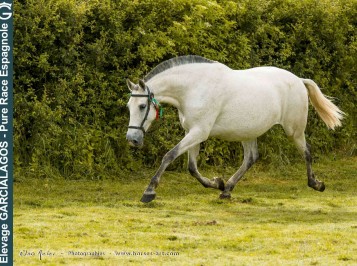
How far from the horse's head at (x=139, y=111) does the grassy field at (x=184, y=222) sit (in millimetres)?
793

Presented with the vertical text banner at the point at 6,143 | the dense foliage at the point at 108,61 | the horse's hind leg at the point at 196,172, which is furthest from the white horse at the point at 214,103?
the dense foliage at the point at 108,61

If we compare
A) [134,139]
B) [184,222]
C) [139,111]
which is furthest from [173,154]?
[184,222]

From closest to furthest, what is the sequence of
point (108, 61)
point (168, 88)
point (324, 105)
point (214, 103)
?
point (168, 88) < point (214, 103) < point (324, 105) < point (108, 61)

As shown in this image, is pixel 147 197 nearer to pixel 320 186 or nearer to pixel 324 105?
pixel 320 186

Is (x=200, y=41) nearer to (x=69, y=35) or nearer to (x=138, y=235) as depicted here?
(x=69, y=35)

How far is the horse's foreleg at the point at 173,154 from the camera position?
1163 centimetres

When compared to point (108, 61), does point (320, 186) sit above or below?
below

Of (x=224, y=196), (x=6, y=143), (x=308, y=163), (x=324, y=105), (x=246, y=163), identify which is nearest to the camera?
(x=6, y=143)

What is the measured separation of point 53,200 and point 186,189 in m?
2.08

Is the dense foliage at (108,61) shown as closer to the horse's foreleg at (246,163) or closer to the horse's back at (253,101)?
the horse's foreleg at (246,163)

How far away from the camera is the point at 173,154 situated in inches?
460

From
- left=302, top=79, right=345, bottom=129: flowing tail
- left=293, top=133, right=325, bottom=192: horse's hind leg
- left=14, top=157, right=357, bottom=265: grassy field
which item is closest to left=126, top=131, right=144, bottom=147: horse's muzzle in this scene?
left=14, top=157, right=357, bottom=265: grassy field

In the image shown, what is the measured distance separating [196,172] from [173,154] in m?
0.59

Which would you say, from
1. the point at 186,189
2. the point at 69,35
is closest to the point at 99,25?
the point at 69,35
